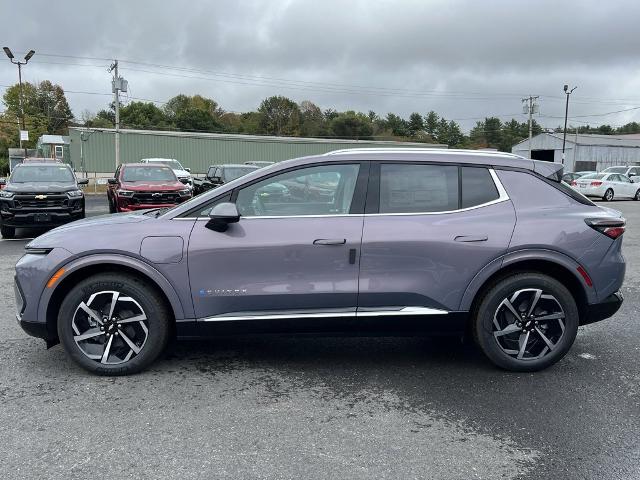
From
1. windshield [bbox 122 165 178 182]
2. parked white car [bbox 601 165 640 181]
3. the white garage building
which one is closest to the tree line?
the white garage building

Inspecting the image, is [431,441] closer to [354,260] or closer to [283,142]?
[354,260]

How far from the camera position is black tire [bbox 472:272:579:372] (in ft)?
13.5

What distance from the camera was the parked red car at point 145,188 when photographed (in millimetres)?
14008

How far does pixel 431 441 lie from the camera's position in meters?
3.21

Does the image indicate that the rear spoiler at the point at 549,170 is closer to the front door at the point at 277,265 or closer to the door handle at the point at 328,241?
the front door at the point at 277,265

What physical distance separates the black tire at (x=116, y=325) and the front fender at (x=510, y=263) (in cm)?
224

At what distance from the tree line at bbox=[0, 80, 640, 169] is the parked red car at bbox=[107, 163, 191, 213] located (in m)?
71.1

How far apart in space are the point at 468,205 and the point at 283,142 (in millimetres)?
43225

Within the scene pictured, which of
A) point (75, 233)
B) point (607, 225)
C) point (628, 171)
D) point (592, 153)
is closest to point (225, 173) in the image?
point (75, 233)

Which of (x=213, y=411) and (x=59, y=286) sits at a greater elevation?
(x=59, y=286)

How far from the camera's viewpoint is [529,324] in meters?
4.16

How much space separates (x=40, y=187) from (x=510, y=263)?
10829 mm

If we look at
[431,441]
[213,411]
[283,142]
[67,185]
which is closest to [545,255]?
[431,441]

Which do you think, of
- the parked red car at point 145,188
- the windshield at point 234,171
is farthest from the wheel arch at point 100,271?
the windshield at point 234,171
